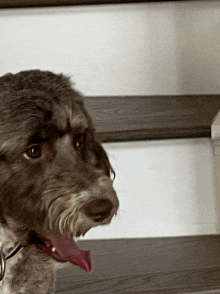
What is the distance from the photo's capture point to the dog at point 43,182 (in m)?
1.05

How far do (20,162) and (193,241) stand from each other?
0.67 metres

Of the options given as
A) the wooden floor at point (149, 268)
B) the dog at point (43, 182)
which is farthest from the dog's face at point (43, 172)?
the wooden floor at point (149, 268)

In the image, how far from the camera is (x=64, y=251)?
1.13 meters

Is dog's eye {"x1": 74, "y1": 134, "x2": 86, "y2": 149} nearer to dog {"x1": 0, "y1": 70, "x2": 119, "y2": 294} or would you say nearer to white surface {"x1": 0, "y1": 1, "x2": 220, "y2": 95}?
dog {"x1": 0, "y1": 70, "x2": 119, "y2": 294}

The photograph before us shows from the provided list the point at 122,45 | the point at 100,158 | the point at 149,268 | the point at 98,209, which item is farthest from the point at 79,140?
the point at 122,45

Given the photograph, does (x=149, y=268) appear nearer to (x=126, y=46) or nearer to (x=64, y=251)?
(x=64, y=251)

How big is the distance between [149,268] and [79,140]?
43cm

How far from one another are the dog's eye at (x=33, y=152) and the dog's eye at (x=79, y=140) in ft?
0.38

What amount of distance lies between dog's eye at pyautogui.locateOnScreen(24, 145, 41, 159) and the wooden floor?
16.2 inches

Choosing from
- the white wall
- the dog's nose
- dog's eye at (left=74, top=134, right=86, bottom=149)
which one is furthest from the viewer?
the white wall

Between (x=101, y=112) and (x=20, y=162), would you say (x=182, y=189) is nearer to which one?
(x=101, y=112)

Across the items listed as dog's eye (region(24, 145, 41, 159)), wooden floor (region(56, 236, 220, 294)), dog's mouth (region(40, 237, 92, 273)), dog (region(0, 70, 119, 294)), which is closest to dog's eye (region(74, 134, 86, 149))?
dog (region(0, 70, 119, 294))

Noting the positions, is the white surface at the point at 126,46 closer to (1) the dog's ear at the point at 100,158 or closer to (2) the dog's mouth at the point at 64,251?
(1) the dog's ear at the point at 100,158

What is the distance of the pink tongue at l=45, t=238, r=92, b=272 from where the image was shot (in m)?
1.12
